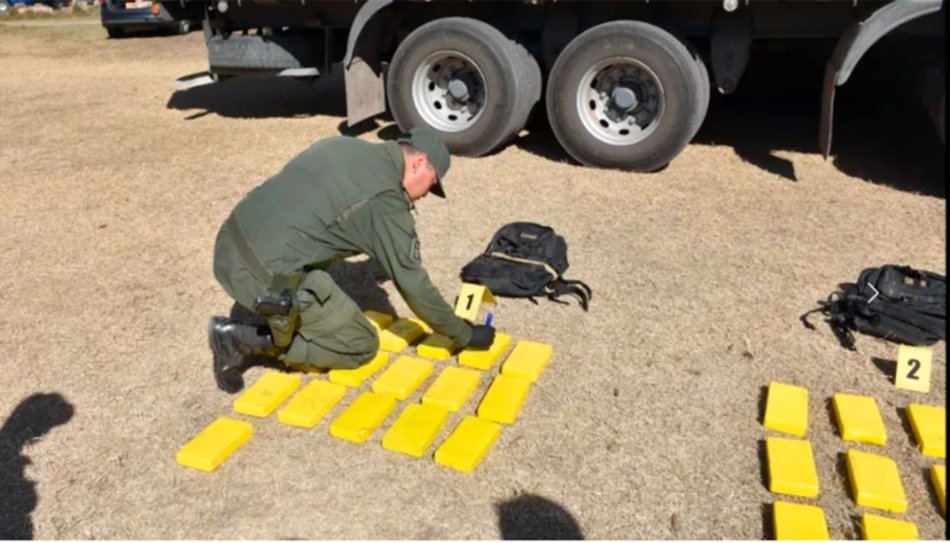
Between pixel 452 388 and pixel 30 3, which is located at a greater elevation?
pixel 30 3

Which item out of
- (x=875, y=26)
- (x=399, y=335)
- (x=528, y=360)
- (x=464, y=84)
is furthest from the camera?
(x=464, y=84)

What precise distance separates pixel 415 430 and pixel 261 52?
5.74 metres

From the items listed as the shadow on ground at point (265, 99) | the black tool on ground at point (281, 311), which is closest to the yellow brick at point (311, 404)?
the black tool on ground at point (281, 311)

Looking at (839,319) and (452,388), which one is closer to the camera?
(452,388)

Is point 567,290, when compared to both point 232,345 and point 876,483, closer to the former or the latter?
point 232,345

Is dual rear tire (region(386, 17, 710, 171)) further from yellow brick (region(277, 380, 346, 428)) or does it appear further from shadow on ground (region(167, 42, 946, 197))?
yellow brick (region(277, 380, 346, 428))

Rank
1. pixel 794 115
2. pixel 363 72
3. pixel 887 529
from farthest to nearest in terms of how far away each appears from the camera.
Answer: pixel 794 115 < pixel 363 72 < pixel 887 529

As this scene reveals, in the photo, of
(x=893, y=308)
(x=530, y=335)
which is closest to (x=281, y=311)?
(x=530, y=335)

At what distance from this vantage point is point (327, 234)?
3.63 m

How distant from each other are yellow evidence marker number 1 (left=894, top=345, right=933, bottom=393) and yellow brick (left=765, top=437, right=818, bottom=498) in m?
0.85

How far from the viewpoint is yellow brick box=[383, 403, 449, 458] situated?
11.0 ft

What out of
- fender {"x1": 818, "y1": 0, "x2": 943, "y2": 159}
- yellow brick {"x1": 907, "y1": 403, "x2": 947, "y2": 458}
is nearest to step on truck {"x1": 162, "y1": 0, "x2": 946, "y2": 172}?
fender {"x1": 818, "y1": 0, "x2": 943, "y2": 159}

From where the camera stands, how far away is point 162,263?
5.35m

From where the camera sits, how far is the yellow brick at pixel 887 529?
2.81 m
